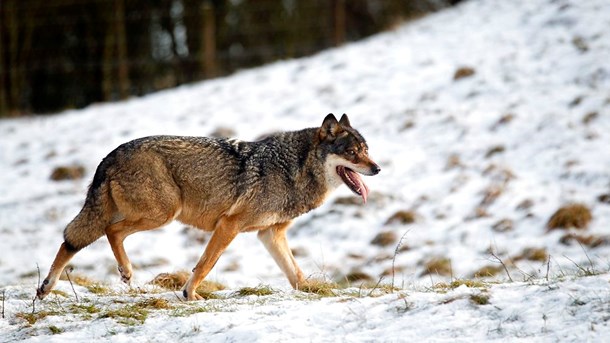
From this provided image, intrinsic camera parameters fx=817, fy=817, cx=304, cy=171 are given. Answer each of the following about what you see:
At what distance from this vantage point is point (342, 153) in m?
7.83

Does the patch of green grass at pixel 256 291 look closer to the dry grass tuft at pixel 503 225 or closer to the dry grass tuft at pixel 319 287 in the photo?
the dry grass tuft at pixel 319 287

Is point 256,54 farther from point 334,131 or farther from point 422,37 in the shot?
point 334,131

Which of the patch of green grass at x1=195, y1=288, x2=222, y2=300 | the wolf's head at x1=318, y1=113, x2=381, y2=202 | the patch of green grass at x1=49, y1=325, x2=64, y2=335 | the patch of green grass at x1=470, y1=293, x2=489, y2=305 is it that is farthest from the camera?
the wolf's head at x1=318, y1=113, x2=381, y2=202

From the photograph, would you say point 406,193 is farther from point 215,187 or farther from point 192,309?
point 192,309

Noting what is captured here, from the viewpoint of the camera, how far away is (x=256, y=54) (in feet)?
70.8

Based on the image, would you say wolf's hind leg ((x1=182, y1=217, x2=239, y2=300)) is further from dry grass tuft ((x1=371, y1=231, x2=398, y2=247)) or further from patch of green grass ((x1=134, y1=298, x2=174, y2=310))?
dry grass tuft ((x1=371, y1=231, x2=398, y2=247))

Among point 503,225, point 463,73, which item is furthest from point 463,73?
point 503,225

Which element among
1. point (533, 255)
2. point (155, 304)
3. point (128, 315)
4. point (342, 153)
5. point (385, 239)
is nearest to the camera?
point (128, 315)

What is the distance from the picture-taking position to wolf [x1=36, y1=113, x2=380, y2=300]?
724 centimetres

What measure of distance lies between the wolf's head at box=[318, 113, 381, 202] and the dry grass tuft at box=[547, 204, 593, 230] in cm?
429

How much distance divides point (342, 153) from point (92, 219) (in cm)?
240

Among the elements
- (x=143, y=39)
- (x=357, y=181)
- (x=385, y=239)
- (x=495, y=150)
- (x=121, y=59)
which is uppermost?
(x=143, y=39)

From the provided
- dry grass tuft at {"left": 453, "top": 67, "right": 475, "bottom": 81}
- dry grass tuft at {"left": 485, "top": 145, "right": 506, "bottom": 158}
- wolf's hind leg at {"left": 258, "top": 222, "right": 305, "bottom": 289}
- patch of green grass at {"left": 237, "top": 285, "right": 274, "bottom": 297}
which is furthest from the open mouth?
dry grass tuft at {"left": 453, "top": 67, "right": 475, "bottom": 81}

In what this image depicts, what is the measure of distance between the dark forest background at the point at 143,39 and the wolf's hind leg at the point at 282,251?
13.6m
